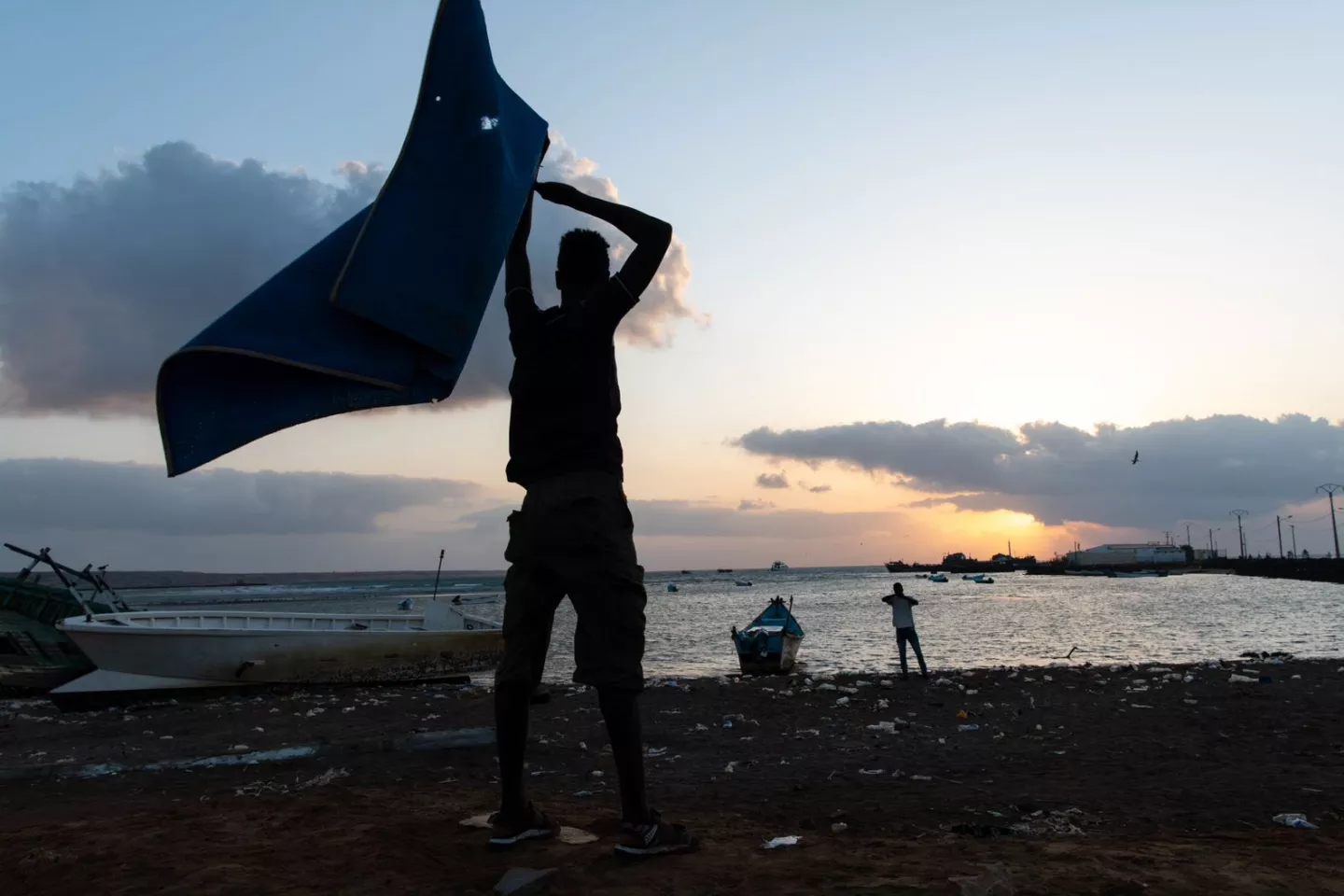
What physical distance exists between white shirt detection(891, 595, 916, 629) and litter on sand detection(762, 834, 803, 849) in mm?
12640

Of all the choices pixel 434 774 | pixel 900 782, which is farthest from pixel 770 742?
pixel 434 774

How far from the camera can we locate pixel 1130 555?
484 feet

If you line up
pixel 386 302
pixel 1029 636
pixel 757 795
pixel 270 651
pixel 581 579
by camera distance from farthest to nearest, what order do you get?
pixel 1029 636 → pixel 270 651 → pixel 757 795 → pixel 581 579 → pixel 386 302

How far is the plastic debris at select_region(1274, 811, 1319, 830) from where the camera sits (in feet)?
15.3

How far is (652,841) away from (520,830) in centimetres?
63

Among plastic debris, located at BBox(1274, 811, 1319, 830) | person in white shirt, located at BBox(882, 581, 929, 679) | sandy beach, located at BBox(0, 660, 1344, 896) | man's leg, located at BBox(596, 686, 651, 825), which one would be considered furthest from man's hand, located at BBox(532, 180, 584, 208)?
person in white shirt, located at BBox(882, 581, 929, 679)

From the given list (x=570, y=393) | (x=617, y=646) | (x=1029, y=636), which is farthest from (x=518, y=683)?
(x=1029, y=636)

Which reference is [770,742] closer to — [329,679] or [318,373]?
[318,373]

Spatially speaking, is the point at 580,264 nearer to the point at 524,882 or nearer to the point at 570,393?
the point at 570,393

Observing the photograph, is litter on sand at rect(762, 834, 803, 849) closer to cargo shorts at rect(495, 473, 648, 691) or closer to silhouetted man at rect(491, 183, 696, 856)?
silhouetted man at rect(491, 183, 696, 856)

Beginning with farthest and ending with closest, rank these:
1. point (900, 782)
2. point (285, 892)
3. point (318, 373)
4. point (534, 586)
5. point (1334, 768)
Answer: point (1334, 768) → point (900, 782) → point (534, 586) → point (318, 373) → point (285, 892)

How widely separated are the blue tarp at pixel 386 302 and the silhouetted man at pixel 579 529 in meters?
0.42

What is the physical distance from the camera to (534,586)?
142 inches

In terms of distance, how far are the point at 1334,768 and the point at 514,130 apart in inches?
296
